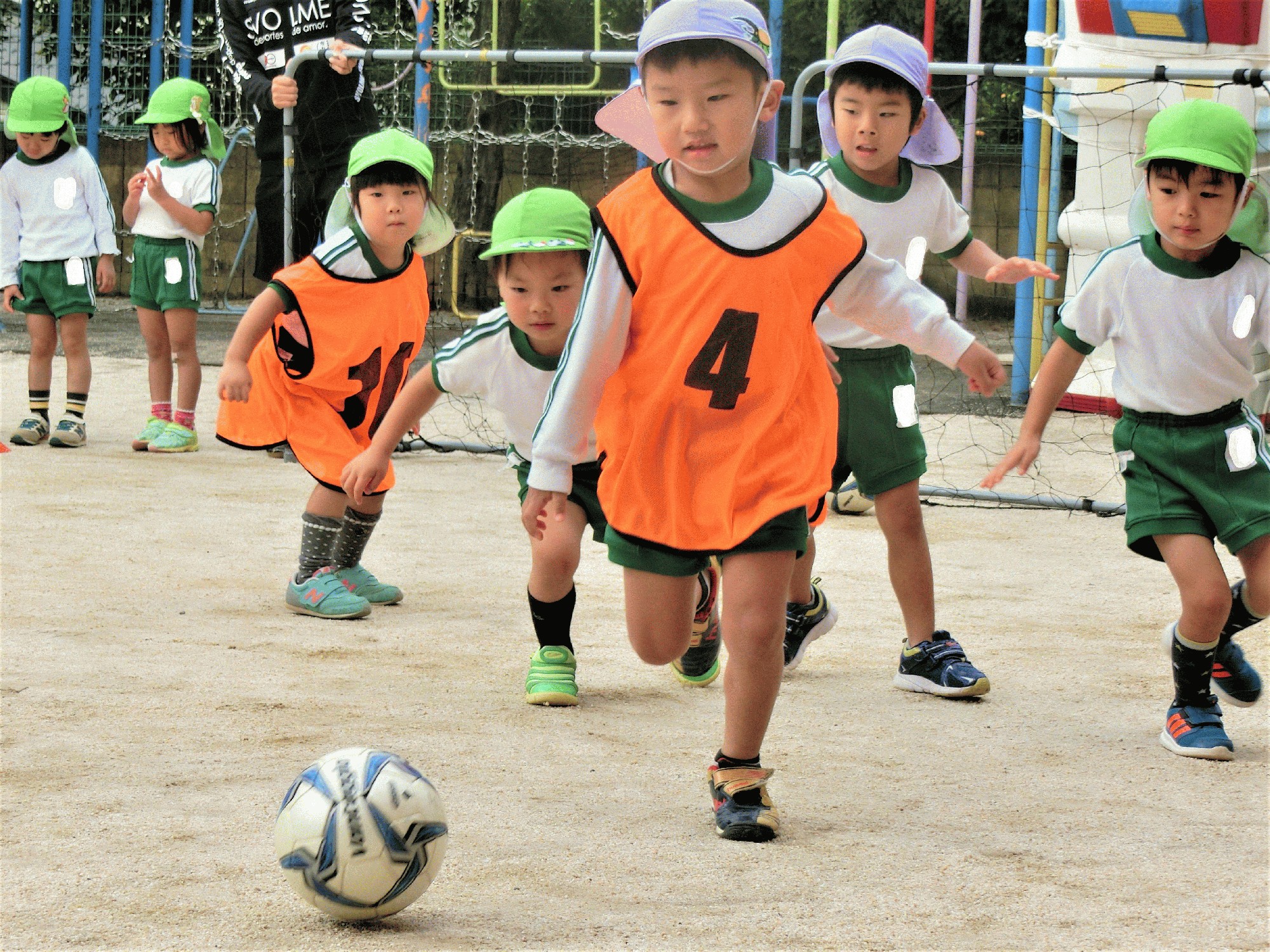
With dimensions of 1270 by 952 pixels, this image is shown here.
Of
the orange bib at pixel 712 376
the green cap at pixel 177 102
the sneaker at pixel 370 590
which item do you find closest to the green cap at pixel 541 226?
the orange bib at pixel 712 376

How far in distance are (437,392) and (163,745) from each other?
1119 mm

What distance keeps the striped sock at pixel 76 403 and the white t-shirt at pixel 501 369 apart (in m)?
4.20

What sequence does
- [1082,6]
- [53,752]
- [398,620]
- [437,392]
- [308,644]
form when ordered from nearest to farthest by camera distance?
[53,752], [437,392], [308,644], [398,620], [1082,6]

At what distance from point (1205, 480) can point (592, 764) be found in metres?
1.53

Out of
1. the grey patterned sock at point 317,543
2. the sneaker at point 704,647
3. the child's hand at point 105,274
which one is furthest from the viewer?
the child's hand at point 105,274

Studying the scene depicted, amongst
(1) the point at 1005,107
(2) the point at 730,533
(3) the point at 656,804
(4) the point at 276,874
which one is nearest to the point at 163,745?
(4) the point at 276,874

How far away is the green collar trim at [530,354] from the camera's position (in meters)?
3.90

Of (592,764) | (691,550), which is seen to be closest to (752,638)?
(691,550)

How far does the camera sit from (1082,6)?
8.48 m

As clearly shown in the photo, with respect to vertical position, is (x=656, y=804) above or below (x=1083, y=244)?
below

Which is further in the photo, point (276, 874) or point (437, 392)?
point (437, 392)

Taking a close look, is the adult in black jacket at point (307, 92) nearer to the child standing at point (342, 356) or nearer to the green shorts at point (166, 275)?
the green shorts at point (166, 275)

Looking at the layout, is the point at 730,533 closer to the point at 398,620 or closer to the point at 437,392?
the point at 437,392

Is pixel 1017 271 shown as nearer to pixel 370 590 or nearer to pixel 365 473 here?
pixel 365 473
